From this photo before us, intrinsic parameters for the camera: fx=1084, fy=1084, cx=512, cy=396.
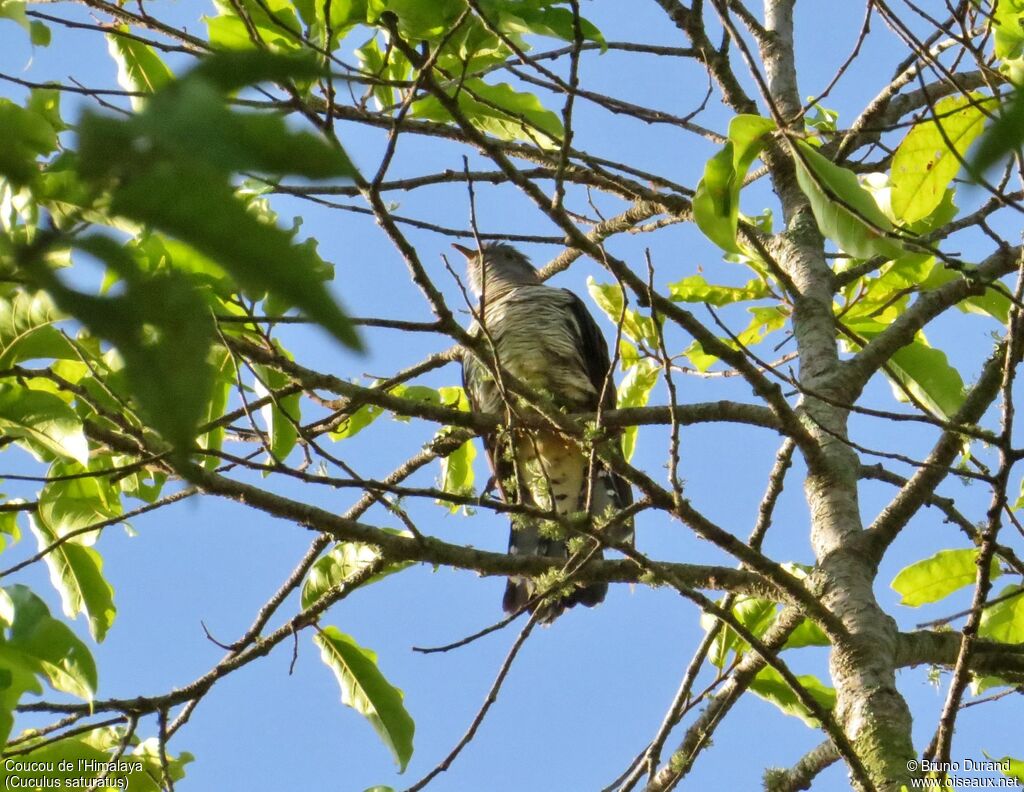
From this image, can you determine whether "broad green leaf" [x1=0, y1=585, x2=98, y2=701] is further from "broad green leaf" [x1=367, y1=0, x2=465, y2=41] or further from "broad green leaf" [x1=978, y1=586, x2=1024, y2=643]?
"broad green leaf" [x1=978, y1=586, x2=1024, y2=643]

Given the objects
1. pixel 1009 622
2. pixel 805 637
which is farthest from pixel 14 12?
pixel 1009 622

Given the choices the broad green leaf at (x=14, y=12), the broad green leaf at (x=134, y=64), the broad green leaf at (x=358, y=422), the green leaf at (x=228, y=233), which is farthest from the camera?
the broad green leaf at (x=358, y=422)

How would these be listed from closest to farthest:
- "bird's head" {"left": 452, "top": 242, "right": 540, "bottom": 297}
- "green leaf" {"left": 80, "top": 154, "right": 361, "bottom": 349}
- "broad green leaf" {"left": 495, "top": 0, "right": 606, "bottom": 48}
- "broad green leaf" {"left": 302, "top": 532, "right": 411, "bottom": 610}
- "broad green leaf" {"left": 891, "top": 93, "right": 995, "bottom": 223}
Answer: "green leaf" {"left": 80, "top": 154, "right": 361, "bottom": 349} → "broad green leaf" {"left": 495, "top": 0, "right": 606, "bottom": 48} → "broad green leaf" {"left": 891, "top": 93, "right": 995, "bottom": 223} → "broad green leaf" {"left": 302, "top": 532, "right": 411, "bottom": 610} → "bird's head" {"left": 452, "top": 242, "right": 540, "bottom": 297}

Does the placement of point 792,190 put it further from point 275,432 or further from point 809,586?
point 275,432

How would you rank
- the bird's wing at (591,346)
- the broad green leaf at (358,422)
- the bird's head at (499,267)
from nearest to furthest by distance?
the broad green leaf at (358,422)
the bird's wing at (591,346)
the bird's head at (499,267)

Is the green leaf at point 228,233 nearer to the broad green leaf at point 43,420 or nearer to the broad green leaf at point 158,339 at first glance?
the broad green leaf at point 158,339

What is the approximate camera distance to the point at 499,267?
6277 millimetres

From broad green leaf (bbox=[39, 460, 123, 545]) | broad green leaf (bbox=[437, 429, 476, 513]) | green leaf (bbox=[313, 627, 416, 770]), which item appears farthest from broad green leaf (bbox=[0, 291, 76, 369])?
broad green leaf (bbox=[437, 429, 476, 513])

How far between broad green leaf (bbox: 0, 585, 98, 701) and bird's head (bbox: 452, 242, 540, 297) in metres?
4.15

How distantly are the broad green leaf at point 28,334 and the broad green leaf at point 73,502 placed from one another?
28 centimetres

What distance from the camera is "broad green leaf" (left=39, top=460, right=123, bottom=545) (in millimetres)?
2297

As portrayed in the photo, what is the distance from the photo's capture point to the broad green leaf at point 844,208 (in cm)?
200

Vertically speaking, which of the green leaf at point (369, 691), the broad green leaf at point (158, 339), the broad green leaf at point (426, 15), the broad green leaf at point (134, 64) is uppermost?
the broad green leaf at point (134, 64)

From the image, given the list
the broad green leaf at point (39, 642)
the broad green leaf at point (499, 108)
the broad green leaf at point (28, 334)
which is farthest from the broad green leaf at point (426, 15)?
the broad green leaf at point (39, 642)
